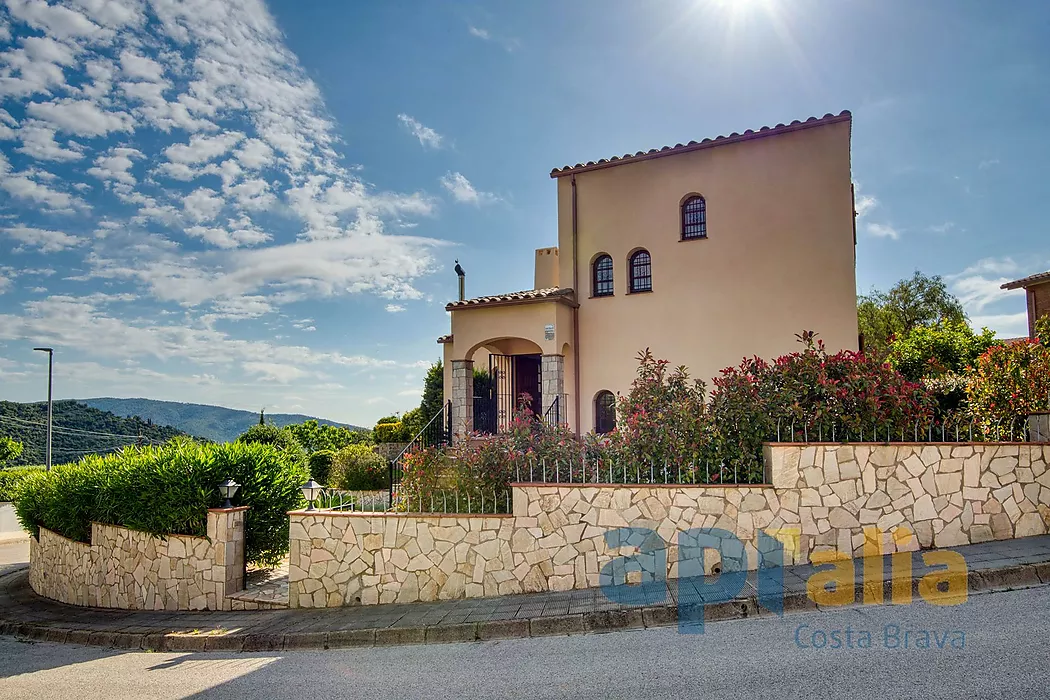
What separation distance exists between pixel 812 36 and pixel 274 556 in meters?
12.2

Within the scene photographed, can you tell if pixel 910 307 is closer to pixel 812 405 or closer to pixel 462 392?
pixel 462 392

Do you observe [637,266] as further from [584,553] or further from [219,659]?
[219,659]

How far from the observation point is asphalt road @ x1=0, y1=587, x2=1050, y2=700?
409 cm

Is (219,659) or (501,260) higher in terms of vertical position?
(501,260)

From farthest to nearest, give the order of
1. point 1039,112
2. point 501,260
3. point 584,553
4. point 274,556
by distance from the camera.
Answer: point 501,260 < point 1039,112 < point 274,556 < point 584,553

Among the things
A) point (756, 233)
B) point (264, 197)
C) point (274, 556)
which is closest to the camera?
point (274, 556)

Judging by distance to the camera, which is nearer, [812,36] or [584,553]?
[584,553]

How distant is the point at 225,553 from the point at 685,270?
10.4 metres

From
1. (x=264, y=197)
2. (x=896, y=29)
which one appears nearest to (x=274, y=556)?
(x=264, y=197)

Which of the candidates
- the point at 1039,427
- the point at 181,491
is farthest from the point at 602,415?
the point at 181,491

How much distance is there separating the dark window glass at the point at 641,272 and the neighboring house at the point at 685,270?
3 centimetres

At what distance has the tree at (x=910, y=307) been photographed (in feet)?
97.8

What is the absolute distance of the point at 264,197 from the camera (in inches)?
548

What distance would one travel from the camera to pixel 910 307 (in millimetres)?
30672
